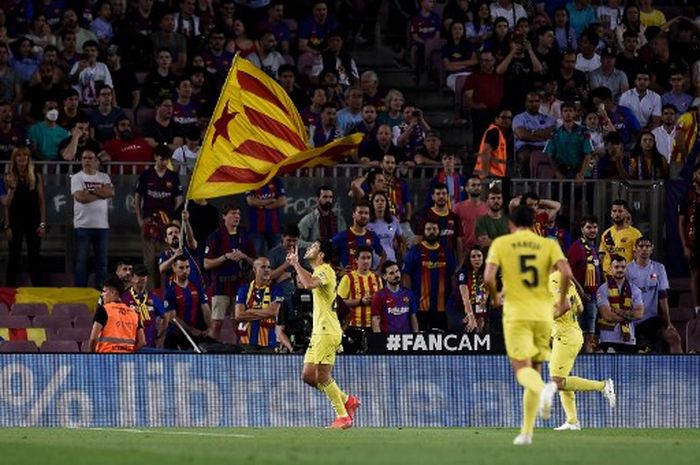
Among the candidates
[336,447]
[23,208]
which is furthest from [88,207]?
[336,447]

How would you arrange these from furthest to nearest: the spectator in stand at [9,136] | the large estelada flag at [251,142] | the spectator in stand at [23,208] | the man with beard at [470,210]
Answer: the spectator in stand at [9,136]
the man with beard at [470,210]
the spectator in stand at [23,208]
the large estelada flag at [251,142]

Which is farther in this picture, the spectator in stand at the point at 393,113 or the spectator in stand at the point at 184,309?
the spectator in stand at the point at 393,113

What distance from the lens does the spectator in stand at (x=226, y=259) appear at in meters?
25.1

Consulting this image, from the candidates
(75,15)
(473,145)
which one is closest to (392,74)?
(473,145)

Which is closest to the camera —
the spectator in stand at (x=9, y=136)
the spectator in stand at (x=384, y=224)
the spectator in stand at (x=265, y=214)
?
the spectator in stand at (x=384, y=224)

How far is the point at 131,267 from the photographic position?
2439 centimetres

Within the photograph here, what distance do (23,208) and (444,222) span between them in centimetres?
564

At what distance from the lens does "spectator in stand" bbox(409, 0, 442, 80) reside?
30.5m

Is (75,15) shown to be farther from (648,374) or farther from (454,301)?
(648,374)

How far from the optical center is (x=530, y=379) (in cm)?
1650

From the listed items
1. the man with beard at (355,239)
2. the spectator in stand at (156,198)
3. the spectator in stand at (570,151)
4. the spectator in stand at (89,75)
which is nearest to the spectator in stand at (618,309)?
the spectator in stand at (570,151)

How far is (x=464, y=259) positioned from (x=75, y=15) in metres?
7.07

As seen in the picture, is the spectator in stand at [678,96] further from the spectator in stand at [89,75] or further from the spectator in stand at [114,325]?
the spectator in stand at [114,325]

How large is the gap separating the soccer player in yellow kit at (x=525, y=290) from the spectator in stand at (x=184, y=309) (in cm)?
806
